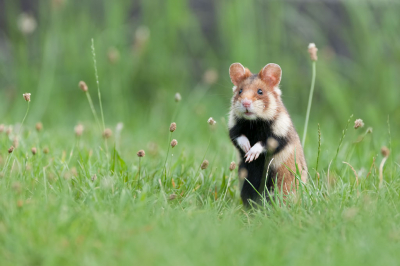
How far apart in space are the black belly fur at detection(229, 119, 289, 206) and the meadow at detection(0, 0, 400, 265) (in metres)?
0.11

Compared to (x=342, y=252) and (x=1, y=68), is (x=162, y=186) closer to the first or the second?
(x=342, y=252)

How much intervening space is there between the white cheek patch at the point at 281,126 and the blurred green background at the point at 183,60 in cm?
256

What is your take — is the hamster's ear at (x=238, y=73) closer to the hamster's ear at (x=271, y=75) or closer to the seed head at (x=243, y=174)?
the hamster's ear at (x=271, y=75)

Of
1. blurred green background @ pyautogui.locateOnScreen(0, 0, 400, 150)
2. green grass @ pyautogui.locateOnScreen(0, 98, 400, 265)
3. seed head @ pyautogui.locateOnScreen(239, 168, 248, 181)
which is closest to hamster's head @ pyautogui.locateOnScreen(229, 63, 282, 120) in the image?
seed head @ pyautogui.locateOnScreen(239, 168, 248, 181)

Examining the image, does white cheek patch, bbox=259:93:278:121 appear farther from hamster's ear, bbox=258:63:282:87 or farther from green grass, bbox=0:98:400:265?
green grass, bbox=0:98:400:265

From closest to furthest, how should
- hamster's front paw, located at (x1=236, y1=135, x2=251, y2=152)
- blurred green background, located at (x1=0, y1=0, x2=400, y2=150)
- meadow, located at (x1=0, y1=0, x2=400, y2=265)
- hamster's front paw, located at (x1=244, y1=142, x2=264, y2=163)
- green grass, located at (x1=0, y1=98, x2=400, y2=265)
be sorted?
green grass, located at (x1=0, y1=98, x2=400, y2=265), meadow, located at (x1=0, y1=0, x2=400, y2=265), hamster's front paw, located at (x1=244, y1=142, x2=264, y2=163), hamster's front paw, located at (x1=236, y1=135, x2=251, y2=152), blurred green background, located at (x1=0, y1=0, x2=400, y2=150)

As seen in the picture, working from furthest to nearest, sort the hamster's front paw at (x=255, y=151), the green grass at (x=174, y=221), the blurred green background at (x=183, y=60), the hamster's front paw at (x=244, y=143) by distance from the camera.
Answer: the blurred green background at (x=183, y=60), the hamster's front paw at (x=244, y=143), the hamster's front paw at (x=255, y=151), the green grass at (x=174, y=221)

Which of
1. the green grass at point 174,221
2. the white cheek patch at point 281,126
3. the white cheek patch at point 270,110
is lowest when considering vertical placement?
the green grass at point 174,221

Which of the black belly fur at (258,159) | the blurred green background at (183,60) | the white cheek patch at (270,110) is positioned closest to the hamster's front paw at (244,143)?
the black belly fur at (258,159)

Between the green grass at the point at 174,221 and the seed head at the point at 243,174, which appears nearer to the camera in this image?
the green grass at the point at 174,221

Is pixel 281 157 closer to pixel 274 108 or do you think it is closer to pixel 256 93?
pixel 274 108

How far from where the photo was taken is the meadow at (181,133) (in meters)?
2.25

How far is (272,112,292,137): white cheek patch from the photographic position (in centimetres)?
321

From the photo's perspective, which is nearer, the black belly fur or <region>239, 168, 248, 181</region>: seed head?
<region>239, 168, 248, 181</region>: seed head
